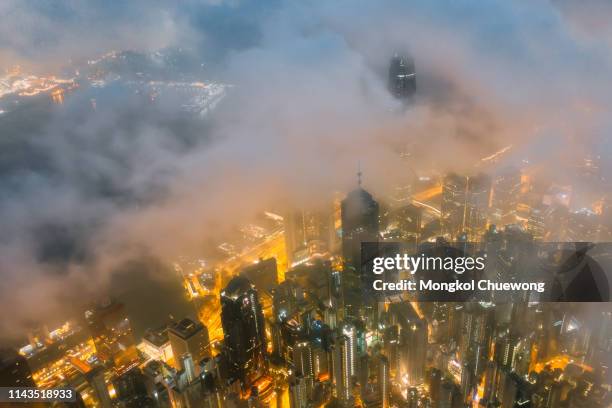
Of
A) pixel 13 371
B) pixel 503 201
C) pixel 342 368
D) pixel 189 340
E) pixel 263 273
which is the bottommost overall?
pixel 342 368

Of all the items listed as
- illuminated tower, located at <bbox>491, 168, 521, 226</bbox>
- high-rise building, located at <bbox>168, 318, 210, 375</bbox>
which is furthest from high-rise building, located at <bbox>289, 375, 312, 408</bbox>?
illuminated tower, located at <bbox>491, 168, 521, 226</bbox>

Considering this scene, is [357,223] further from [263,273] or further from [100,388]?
[100,388]

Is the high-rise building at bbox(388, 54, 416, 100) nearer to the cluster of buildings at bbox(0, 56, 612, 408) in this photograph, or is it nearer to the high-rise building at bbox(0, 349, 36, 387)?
the cluster of buildings at bbox(0, 56, 612, 408)

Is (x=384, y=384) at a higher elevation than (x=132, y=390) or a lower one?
lower

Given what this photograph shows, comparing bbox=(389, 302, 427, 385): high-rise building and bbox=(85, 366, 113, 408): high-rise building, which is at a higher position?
bbox=(85, 366, 113, 408): high-rise building

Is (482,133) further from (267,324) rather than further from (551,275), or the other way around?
(267,324)

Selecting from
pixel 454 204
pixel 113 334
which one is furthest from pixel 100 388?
pixel 454 204
